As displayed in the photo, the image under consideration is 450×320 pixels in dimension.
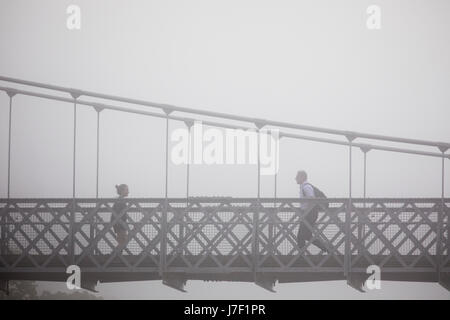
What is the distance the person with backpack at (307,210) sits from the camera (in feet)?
76.0

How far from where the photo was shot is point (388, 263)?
23812 mm

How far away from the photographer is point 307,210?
2322 centimetres

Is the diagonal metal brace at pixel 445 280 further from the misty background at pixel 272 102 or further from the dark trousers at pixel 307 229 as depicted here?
the misty background at pixel 272 102

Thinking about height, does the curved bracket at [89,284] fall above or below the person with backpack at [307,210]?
below

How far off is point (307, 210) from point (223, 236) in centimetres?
184

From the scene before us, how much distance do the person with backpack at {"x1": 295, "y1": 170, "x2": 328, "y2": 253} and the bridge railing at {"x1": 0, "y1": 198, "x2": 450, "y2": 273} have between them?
110mm

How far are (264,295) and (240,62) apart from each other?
76729 mm

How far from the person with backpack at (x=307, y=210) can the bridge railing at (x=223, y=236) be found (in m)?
0.11

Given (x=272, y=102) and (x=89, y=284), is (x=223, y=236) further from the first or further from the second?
(x=272, y=102)

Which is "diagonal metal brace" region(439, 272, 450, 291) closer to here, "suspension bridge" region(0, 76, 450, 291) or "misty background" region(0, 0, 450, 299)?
"suspension bridge" region(0, 76, 450, 291)

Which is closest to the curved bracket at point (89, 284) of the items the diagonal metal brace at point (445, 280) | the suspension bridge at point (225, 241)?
the suspension bridge at point (225, 241)

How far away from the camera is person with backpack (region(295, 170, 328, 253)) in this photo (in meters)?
23.2

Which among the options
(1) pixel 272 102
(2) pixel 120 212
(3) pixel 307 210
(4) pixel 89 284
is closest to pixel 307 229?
(3) pixel 307 210

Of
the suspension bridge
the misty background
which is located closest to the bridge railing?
the suspension bridge
